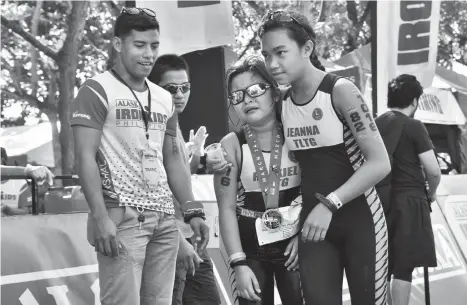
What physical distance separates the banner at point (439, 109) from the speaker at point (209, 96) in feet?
29.9

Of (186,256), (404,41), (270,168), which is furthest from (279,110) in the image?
(404,41)

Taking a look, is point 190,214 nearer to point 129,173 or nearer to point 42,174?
point 129,173

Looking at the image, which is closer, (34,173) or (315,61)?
(315,61)

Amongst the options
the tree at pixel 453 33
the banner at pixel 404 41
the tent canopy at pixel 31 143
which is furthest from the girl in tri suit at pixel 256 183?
the tree at pixel 453 33

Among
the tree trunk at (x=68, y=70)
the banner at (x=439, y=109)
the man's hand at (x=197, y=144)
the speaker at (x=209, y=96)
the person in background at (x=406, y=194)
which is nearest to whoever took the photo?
the man's hand at (x=197, y=144)

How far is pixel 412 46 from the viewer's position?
10344mm

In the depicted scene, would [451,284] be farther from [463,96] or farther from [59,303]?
[463,96]

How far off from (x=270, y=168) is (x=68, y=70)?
14.5m

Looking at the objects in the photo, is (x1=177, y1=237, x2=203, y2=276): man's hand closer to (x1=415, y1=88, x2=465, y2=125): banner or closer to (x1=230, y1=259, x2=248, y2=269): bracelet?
(x1=230, y1=259, x2=248, y2=269): bracelet

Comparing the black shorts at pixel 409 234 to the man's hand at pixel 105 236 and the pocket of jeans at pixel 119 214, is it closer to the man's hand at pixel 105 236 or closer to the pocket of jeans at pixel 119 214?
the pocket of jeans at pixel 119 214

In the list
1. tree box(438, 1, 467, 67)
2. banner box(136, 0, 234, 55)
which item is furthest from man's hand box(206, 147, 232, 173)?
tree box(438, 1, 467, 67)

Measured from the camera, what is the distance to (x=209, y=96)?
32.6 feet

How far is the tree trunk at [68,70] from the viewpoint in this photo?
56.4 feet

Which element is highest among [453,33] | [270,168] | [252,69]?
[453,33]
